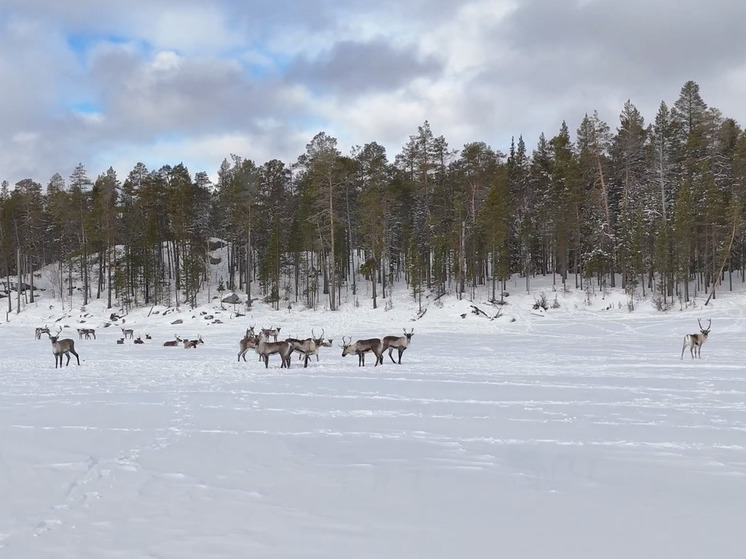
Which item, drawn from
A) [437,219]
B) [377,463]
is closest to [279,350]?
[377,463]

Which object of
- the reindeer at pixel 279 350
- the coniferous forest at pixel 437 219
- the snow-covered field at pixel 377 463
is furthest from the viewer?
the coniferous forest at pixel 437 219

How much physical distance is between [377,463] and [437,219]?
47.1 meters

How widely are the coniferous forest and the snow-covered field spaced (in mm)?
30992

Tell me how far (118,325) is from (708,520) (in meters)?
49.0

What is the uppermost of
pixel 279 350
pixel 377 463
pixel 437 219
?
pixel 437 219

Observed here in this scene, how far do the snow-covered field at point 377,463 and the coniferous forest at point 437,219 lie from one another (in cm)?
3099

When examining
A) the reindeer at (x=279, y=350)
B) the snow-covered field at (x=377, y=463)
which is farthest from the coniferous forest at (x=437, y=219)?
the snow-covered field at (x=377, y=463)

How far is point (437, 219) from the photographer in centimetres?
5300

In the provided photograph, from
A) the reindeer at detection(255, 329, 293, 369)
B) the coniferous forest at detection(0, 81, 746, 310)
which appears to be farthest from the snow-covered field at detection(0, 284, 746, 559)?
the coniferous forest at detection(0, 81, 746, 310)

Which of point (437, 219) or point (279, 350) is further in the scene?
point (437, 219)

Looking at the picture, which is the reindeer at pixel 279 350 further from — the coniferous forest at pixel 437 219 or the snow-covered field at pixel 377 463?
the coniferous forest at pixel 437 219

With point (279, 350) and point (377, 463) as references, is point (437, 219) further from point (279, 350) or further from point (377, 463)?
point (377, 463)

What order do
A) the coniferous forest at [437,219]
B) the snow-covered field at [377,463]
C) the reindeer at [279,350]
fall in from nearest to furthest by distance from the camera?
the snow-covered field at [377,463], the reindeer at [279,350], the coniferous forest at [437,219]

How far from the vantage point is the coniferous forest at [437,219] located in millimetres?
45906
